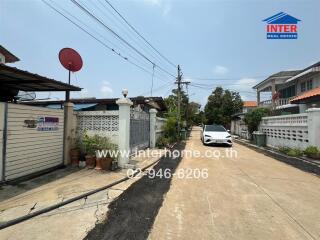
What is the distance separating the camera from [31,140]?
6.56 m

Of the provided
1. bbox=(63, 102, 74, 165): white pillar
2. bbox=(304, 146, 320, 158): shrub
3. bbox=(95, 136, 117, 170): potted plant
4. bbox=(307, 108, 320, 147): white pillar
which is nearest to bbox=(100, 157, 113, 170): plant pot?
bbox=(95, 136, 117, 170): potted plant

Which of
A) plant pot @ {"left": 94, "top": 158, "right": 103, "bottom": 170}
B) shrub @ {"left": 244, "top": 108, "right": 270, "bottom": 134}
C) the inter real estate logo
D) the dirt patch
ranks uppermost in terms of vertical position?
the inter real estate logo

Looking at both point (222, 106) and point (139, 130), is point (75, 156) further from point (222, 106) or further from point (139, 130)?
point (222, 106)

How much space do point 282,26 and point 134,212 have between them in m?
13.5

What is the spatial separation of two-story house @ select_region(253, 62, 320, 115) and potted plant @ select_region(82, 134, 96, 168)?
13874 millimetres

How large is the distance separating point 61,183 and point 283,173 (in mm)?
6854

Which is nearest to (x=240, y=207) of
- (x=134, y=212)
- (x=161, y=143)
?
(x=134, y=212)

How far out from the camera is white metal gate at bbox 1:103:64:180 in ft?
19.1

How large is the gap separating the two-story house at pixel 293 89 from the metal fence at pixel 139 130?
10.7m

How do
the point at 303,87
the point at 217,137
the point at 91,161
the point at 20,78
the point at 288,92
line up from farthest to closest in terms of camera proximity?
1. the point at 288,92
2. the point at 303,87
3. the point at 217,137
4. the point at 91,161
5. the point at 20,78

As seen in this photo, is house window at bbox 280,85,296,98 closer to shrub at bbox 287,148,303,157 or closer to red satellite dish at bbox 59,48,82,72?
shrub at bbox 287,148,303,157

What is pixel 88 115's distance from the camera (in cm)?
855

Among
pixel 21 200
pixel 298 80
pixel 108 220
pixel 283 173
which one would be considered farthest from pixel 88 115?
pixel 298 80

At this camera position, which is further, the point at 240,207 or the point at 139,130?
the point at 139,130
